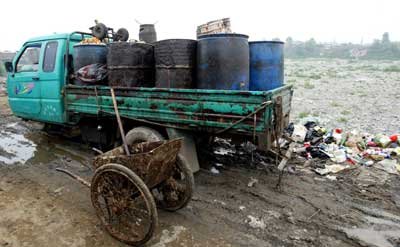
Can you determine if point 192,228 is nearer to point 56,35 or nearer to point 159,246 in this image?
point 159,246

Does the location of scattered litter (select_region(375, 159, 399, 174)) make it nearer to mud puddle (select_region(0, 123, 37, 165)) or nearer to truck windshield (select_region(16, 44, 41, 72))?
mud puddle (select_region(0, 123, 37, 165))

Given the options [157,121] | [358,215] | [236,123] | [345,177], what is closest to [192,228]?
[236,123]

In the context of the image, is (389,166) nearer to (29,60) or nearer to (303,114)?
(303,114)

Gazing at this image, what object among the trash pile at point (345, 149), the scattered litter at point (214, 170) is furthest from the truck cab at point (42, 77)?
the trash pile at point (345, 149)

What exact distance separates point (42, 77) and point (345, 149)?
207 inches

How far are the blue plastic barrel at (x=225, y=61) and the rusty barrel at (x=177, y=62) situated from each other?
0.16 m

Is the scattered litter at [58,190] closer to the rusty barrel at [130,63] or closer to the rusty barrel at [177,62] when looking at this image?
the rusty barrel at [130,63]

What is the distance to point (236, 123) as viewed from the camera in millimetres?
3385

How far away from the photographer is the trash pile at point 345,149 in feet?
15.6

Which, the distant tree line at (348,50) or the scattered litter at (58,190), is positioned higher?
the distant tree line at (348,50)

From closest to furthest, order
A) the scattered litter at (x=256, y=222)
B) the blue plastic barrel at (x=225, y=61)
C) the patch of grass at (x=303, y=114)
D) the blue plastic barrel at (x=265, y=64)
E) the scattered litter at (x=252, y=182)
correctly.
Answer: the scattered litter at (x=256, y=222), the blue plastic barrel at (x=225, y=61), the blue plastic barrel at (x=265, y=64), the scattered litter at (x=252, y=182), the patch of grass at (x=303, y=114)

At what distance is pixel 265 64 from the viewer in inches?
156

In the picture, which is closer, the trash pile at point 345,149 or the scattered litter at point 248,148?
the trash pile at point 345,149

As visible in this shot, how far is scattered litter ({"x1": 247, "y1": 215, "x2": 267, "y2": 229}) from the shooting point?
10.4 feet
